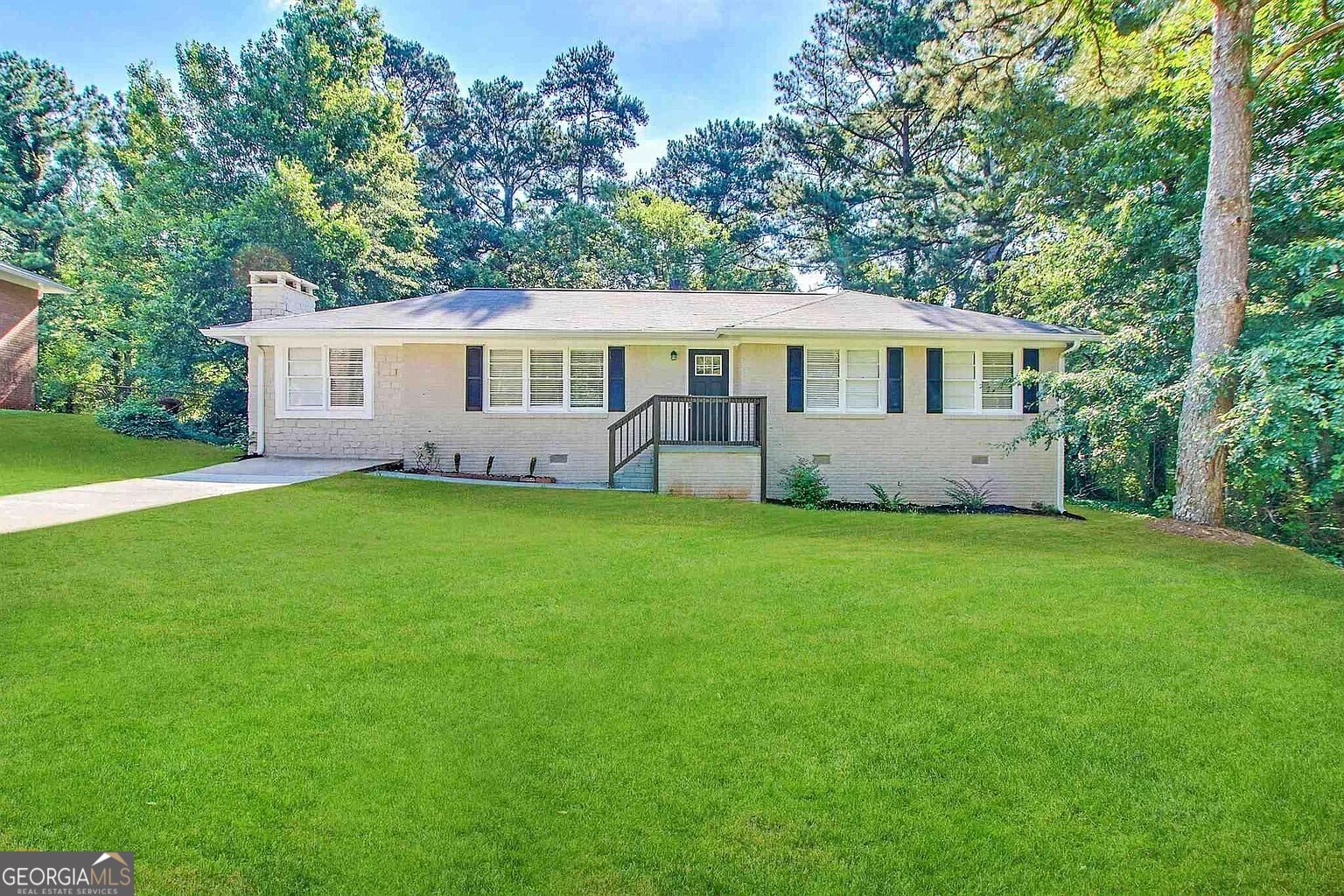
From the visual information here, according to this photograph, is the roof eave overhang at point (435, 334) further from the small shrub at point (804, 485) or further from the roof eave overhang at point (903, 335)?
the small shrub at point (804, 485)

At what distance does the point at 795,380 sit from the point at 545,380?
456cm

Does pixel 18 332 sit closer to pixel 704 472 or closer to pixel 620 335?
pixel 620 335

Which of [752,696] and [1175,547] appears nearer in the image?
[752,696]

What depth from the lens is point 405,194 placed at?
925 inches

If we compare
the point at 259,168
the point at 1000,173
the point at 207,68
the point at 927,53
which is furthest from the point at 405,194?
the point at 1000,173

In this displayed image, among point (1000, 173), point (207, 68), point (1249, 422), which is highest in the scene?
point (207, 68)

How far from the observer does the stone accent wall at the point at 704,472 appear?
38.8 feet

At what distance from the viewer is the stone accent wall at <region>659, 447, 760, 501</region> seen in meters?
11.8

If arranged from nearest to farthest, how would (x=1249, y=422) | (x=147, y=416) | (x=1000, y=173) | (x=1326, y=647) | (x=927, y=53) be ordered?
(x=1326, y=647)
(x=1249, y=422)
(x=927, y=53)
(x=147, y=416)
(x=1000, y=173)

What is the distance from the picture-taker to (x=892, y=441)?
13.0 metres

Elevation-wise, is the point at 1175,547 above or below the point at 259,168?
below

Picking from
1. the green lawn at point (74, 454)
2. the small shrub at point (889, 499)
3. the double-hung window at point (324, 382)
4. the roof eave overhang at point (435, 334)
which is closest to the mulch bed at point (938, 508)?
the small shrub at point (889, 499)

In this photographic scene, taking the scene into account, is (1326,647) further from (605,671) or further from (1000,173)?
(1000,173)

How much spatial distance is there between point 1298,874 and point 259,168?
29.1 m
